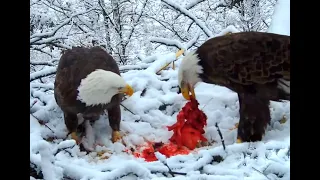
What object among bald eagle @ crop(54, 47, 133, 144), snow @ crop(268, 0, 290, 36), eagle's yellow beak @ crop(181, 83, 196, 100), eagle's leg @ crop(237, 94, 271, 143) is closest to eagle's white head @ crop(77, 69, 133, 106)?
bald eagle @ crop(54, 47, 133, 144)

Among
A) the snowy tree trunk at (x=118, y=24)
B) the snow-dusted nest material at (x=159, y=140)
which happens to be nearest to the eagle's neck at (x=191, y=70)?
the snow-dusted nest material at (x=159, y=140)

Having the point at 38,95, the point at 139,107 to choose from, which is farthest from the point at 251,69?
the point at 38,95

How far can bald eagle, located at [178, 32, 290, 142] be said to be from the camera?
1994 millimetres

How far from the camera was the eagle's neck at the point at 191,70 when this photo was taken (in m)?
2.18

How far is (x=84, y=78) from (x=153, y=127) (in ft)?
1.60

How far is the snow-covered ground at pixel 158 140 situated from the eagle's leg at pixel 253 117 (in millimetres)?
60

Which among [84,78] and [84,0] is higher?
[84,0]

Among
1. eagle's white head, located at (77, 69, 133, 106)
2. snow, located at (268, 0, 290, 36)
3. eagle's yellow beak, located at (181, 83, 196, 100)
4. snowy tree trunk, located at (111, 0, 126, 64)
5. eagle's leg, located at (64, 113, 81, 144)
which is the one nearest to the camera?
eagle's white head, located at (77, 69, 133, 106)

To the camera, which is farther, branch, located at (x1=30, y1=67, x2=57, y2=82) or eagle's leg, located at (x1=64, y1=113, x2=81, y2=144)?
branch, located at (x1=30, y1=67, x2=57, y2=82)

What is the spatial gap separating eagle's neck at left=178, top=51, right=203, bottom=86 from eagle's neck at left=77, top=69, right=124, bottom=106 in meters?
0.39

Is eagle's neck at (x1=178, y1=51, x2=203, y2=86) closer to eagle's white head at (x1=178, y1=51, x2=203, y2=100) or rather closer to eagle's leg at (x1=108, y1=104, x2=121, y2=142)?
eagle's white head at (x1=178, y1=51, x2=203, y2=100)

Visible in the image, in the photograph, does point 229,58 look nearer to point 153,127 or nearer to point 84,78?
point 153,127

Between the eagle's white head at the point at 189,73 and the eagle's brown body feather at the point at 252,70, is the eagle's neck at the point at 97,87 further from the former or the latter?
the eagle's brown body feather at the point at 252,70
